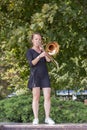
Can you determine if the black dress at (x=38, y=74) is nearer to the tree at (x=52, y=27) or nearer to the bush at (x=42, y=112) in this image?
the bush at (x=42, y=112)

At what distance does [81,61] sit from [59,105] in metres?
4.09

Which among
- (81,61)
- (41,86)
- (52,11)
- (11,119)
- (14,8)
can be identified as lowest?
(11,119)

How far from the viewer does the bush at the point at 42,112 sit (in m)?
7.04

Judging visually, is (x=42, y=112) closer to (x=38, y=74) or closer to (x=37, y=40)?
(x=38, y=74)

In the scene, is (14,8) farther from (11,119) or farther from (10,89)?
(10,89)

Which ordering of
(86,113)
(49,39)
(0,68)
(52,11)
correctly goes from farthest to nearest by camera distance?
(0,68), (49,39), (52,11), (86,113)

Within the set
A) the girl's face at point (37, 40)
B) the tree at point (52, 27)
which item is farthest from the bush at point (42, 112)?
the girl's face at point (37, 40)

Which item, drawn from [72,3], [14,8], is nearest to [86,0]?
[72,3]

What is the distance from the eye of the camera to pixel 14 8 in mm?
10727

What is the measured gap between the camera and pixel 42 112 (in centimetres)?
719

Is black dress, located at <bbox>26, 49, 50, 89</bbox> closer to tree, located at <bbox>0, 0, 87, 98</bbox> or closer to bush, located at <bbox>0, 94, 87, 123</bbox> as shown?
bush, located at <bbox>0, 94, 87, 123</bbox>

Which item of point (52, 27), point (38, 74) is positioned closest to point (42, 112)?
point (38, 74)

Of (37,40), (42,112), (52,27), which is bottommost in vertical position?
(42,112)

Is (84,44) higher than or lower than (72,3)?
lower
